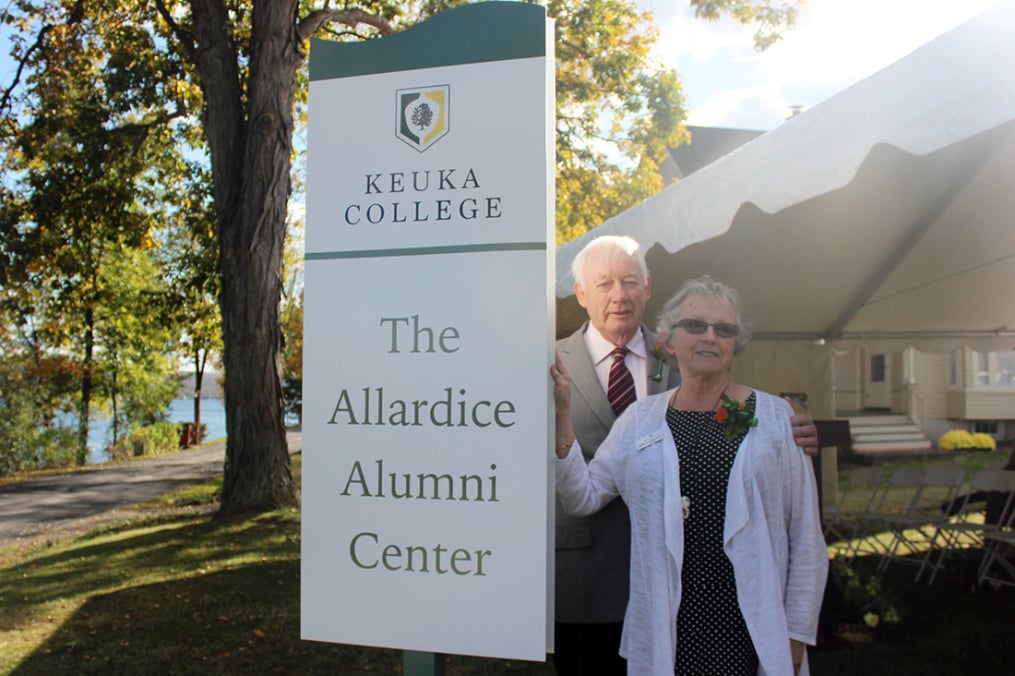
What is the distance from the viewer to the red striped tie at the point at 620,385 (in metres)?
2.62

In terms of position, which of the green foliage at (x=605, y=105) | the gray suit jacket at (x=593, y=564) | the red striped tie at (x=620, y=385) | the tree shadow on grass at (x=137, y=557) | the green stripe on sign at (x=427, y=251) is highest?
the green foliage at (x=605, y=105)

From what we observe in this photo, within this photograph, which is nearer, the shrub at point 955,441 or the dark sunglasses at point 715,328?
the dark sunglasses at point 715,328

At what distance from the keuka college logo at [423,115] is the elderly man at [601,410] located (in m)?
0.75

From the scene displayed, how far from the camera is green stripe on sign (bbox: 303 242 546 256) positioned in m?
2.07

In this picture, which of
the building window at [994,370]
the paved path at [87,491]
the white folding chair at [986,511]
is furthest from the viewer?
the building window at [994,370]

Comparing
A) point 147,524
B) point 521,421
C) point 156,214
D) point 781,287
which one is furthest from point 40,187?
point 521,421

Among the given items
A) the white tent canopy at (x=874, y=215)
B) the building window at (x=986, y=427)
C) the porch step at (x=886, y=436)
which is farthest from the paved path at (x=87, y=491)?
→ the building window at (x=986, y=427)

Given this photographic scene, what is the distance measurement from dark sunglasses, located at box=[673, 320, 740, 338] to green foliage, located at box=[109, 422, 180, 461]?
80.8ft

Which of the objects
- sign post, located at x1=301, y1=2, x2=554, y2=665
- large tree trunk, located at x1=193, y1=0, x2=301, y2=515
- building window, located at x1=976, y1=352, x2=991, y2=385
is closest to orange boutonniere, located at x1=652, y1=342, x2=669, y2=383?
sign post, located at x1=301, y1=2, x2=554, y2=665

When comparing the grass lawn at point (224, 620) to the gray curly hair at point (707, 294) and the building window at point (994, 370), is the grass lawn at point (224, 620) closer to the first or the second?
the gray curly hair at point (707, 294)

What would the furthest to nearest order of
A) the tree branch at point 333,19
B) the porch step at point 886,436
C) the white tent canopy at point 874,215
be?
1. the porch step at point 886,436
2. the tree branch at point 333,19
3. the white tent canopy at point 874,215

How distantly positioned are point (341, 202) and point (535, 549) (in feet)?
3.43

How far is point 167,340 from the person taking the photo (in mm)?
29594

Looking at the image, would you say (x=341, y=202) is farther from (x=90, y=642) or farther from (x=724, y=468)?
(x=90, y=642)
